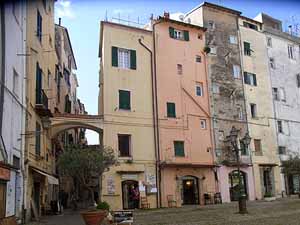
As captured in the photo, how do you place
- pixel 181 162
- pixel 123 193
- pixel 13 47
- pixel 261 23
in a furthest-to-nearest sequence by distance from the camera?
pixel 261 23
pixel 181 162
pixel 123 193
pixel 13 47

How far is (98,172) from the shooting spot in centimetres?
1888

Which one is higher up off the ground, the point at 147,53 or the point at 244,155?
the point at 147,53

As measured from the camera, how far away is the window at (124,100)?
32375 mm

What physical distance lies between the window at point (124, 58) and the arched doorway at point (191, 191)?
10113 mm

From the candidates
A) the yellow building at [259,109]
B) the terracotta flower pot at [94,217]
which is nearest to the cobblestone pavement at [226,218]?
the terracotta flower pot at [94,217]

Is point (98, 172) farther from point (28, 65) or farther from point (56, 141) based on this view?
point (56, 141)

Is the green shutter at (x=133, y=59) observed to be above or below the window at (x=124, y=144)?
above

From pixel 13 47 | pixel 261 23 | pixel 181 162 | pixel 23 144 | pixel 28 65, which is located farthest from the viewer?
pixel 261 23

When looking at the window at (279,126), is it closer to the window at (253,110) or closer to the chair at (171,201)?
the window at (253,110)

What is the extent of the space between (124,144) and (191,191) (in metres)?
7.10

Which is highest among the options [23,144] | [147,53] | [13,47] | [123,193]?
[147,53]

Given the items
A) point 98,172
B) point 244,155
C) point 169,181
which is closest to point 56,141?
point 169,181

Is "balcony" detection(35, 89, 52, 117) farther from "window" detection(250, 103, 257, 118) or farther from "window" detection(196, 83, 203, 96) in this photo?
"window" detection(250, 103, 257, 118)

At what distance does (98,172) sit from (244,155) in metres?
21.8
